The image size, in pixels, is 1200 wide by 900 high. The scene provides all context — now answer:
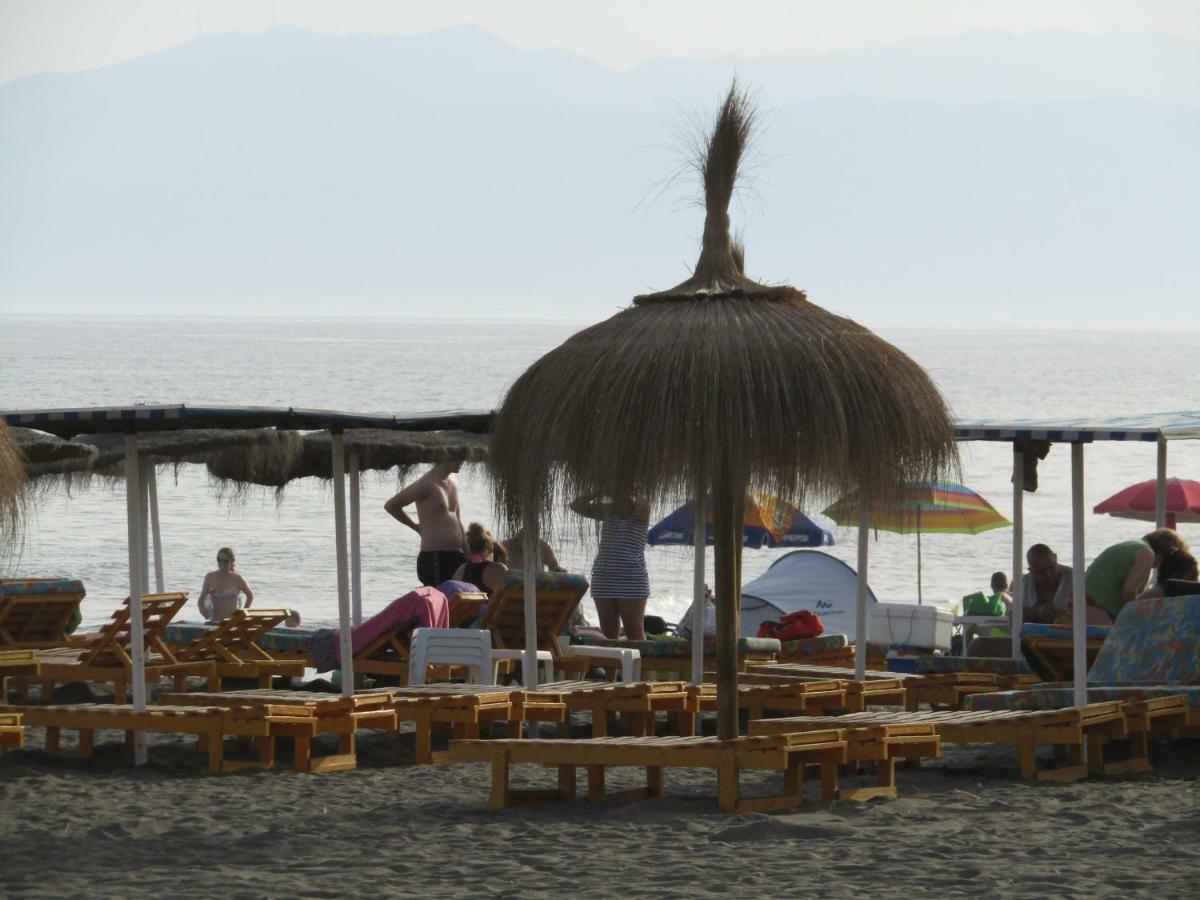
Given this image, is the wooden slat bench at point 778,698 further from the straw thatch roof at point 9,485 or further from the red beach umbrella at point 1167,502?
the red beach umbrella at point 1167,502

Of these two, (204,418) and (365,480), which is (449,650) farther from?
(365,480)

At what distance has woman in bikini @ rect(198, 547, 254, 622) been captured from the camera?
13719 millimetres

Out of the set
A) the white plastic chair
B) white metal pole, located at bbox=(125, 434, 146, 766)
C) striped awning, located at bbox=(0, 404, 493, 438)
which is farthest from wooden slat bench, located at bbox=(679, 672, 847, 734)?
white metal pole, located at bbox=(125, 434, 146, 766)

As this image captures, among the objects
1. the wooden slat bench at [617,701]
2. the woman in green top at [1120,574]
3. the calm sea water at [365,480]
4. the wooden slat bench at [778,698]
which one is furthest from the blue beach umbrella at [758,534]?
the wooden slat bench at [617,701]

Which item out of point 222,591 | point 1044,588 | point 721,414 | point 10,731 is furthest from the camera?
point 222,591

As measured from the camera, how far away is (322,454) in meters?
14.3

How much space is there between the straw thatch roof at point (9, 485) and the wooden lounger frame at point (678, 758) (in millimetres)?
2551

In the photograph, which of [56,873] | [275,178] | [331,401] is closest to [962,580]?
[56,873]

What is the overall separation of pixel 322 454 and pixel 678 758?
7.76 meters

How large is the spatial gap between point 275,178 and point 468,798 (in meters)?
186

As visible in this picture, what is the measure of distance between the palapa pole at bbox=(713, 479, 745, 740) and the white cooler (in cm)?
747

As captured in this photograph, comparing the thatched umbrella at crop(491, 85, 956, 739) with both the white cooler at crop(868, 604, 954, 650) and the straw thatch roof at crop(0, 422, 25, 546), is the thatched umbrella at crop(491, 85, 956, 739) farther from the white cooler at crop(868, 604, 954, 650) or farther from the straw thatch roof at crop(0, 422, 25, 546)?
the white cooler at crop(868, 604, 954, 650)

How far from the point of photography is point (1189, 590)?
898 centimetres

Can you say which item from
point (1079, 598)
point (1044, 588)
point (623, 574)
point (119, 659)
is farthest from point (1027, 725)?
point (119, 659)
